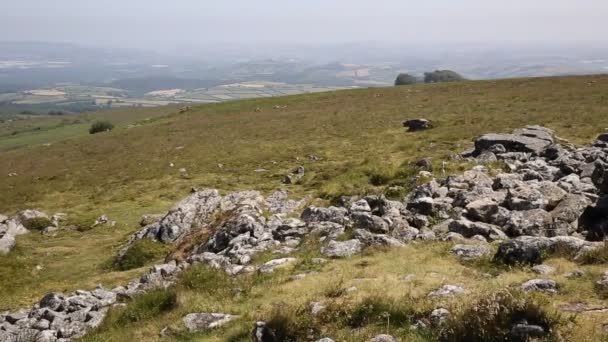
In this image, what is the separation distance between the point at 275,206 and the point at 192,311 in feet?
42.5

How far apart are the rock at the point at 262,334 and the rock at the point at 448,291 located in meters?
3.52

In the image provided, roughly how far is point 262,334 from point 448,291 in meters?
4.16

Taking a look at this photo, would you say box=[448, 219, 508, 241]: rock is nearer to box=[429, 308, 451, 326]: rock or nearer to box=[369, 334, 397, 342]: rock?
box=[429, 308, 451, 326]: rock

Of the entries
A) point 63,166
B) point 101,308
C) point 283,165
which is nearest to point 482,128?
point 283,165

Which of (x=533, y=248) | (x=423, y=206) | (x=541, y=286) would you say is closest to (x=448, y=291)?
(x=541, y=286)

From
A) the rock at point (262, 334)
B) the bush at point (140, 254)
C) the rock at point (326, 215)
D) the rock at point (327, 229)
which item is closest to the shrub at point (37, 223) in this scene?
the bush at point (140, 254)

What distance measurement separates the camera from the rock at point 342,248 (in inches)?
577

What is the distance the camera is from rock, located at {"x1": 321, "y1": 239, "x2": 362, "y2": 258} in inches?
577

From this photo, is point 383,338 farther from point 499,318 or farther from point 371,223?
point 371,223

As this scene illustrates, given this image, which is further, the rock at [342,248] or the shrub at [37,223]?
the shrub at [37,223]

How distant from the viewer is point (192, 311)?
1201 cm

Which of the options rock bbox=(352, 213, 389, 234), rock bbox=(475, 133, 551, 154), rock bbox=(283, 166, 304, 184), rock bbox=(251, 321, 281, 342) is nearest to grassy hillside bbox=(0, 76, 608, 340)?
rock bbox=(283, 166, 304, 184)

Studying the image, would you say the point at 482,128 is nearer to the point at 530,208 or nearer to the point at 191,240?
the point at 530,208

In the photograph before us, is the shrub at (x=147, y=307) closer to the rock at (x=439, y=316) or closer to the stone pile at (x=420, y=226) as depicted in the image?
the stone pile at (x=420, y=226)
